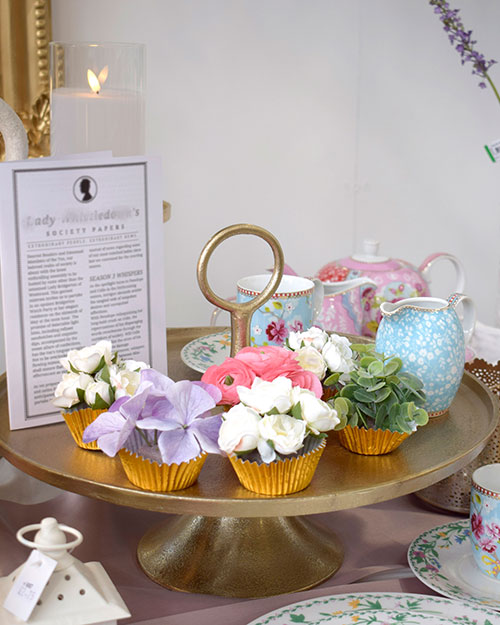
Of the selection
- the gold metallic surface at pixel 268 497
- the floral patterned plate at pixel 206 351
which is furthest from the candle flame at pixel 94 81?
the gold metallic surface at pixel 268 497

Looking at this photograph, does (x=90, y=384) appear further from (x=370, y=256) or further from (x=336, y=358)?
(x=370, y=256)

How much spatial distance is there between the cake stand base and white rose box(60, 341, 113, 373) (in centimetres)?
19

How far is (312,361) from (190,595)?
0.75ft

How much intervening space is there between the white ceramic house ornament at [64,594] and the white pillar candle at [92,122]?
1.97 ft

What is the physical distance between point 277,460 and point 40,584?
0.18 meters

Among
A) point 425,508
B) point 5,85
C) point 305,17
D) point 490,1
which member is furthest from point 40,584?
point 490,1

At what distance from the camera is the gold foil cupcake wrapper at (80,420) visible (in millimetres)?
649

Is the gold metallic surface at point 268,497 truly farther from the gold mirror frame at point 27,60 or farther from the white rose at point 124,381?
the gold mirror frame at point 27,60

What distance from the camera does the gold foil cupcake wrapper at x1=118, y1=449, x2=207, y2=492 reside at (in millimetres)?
568

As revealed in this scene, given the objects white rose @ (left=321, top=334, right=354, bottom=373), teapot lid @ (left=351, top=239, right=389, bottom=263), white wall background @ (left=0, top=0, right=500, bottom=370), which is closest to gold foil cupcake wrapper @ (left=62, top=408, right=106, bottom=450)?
white rose @ (left=321, top=334, right=354, bottom=373)

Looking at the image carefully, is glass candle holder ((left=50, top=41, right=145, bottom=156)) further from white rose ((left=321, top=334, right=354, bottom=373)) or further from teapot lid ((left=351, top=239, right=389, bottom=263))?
white rose ((left=321, top=334, right=354, bottom=373))

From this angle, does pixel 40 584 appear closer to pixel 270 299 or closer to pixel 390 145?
pixel 270 299

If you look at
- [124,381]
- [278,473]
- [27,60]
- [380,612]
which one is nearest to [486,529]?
[380,612]

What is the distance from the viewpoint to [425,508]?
86 centimetres
